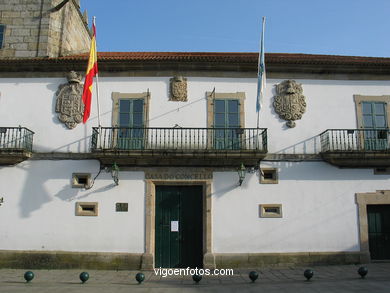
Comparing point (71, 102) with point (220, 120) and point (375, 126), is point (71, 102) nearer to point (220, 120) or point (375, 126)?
point (220, 120)

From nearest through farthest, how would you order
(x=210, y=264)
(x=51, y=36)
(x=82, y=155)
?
(x=210, y=264) → (x=82, y=155) → (x=51, y=36)

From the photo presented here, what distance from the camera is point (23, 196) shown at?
1082cm

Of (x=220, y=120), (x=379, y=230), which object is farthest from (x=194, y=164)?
(x=379, y=230)

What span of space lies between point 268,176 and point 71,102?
7191mm

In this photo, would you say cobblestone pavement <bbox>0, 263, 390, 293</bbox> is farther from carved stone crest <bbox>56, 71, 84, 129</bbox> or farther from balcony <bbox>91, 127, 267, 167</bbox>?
carved stone crest <bbox>56, 71, 84, 129</bbox>

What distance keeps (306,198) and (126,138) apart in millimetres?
6275

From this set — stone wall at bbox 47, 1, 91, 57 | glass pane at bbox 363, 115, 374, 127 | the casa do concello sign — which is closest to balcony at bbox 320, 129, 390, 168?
glass pane at bbox 363, 115, 374, 127

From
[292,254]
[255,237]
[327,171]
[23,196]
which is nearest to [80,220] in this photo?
[23,196]

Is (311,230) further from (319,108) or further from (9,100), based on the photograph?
(9,100)

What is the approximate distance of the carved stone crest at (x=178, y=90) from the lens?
11.4 m

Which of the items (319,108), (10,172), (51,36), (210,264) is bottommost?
(210,264)

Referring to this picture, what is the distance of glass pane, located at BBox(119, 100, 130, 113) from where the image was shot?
11.4 meters

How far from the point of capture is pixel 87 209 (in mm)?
10836
